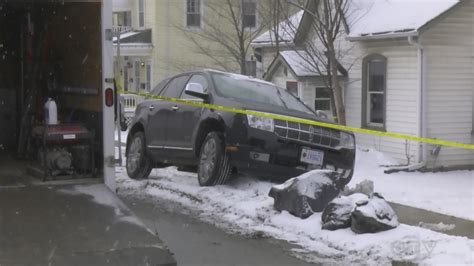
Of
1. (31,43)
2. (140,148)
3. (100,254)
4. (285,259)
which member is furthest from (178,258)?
(140,148)

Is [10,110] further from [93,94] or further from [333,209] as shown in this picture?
[333,209]

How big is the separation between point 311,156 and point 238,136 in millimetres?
1123

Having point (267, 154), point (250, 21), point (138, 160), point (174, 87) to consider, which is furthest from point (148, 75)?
point (267, 154)

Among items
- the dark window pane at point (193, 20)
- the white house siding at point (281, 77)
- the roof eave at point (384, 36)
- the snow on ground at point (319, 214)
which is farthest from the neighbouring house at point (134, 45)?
the snow on ground at point (319, 214)

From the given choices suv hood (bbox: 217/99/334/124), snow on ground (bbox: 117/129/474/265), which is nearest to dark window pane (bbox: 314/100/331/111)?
snow on ground (bbox: 117/129/474/265)

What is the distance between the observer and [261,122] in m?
8.95

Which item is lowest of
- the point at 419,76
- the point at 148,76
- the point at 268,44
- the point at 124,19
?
the point at 419,76

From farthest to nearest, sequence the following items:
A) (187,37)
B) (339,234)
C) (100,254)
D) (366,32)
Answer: (187,37), (366,32), (339,234), (100,254)

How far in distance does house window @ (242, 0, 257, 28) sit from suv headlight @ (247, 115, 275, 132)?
51.9 feet

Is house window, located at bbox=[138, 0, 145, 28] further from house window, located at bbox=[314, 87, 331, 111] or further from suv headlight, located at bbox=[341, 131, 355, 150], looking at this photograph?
suv headlight, located at bbox=[341, 131, 355, 150]

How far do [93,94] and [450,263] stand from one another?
402 centimetres

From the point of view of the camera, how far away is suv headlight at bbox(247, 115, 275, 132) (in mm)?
8922

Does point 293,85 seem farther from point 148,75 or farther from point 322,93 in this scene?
point 148,75

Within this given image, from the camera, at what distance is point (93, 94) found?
685cm
